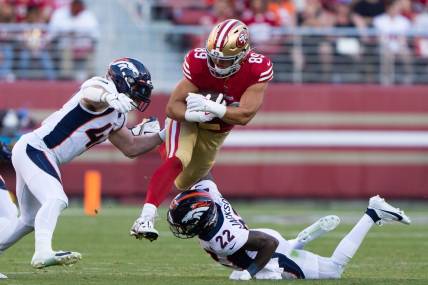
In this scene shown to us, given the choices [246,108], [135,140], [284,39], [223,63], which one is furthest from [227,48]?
[284,39]

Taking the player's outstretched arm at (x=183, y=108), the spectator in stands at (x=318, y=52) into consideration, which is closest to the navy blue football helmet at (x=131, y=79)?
the player's outstretched arm at (x=183, y=108)

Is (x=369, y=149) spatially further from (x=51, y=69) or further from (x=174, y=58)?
(x=51, y=69)

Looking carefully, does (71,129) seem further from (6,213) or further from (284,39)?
(284,39)

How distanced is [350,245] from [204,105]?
1.40 meters

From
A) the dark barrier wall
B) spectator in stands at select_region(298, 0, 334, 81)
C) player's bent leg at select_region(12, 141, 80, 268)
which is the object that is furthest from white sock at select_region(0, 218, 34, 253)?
spectator in stands at select_region(298, 0, 334, 81)

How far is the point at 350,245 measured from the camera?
A: 8062 millimetres

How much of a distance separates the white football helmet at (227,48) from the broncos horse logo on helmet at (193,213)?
93cm

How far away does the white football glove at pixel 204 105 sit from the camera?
7.69 m

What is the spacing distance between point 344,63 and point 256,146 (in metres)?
1.73

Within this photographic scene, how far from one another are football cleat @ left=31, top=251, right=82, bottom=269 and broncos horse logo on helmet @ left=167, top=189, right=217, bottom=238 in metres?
0.71

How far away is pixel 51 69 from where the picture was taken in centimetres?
1566

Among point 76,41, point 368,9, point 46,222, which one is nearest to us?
point 46,222

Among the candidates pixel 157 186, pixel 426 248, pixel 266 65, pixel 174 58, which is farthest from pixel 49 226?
pixel 174 58

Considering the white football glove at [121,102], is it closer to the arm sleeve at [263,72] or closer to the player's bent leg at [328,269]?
the arm sleeve at [263,72]
